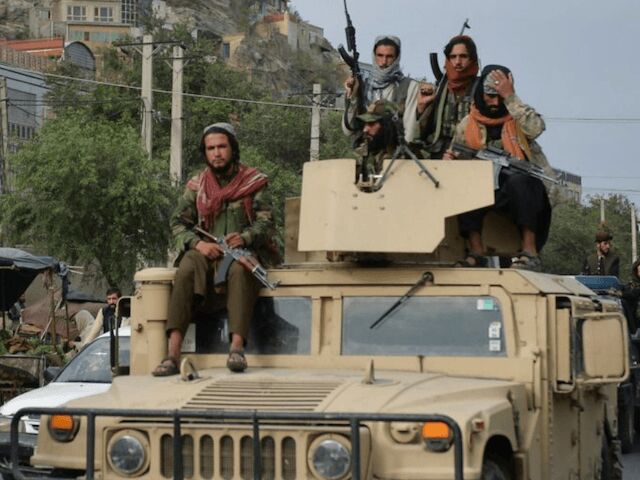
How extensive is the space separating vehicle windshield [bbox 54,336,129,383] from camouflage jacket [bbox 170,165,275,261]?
4689 millimetres

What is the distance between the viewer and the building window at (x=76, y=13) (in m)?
141

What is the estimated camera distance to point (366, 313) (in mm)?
9227

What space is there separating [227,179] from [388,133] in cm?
106

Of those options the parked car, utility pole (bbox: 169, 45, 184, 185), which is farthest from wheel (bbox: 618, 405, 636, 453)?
utility pole (bbox: 169, 45, 184, 185)

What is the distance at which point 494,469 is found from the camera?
8.20 meters

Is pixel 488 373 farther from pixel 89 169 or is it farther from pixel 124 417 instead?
pixel 89 169

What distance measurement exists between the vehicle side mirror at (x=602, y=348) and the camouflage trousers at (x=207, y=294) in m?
1.93

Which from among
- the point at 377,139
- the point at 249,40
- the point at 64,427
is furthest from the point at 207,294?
the point at 249,40

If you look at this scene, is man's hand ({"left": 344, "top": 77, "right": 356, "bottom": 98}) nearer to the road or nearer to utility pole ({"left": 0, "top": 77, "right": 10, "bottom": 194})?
the road

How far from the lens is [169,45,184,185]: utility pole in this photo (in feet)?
120

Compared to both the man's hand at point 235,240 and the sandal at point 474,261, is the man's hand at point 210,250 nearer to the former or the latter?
the man's hand at point 235,240

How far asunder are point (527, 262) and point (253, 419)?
3.17 meters

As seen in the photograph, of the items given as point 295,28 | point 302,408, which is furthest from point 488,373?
point 295,28

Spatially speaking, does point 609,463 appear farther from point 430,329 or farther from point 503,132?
point 430,329
